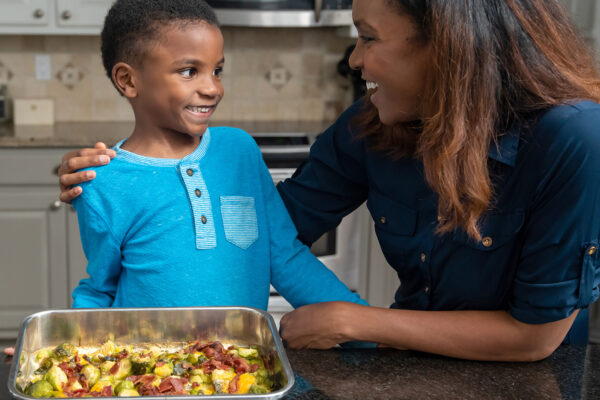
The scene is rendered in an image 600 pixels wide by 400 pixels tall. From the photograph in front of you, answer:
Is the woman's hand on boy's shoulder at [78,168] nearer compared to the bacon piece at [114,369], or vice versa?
the bacon piece at [114,369]

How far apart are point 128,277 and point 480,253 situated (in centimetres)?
61

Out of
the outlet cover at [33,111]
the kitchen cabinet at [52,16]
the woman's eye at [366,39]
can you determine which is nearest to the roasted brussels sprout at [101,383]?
the woman's eye at [366,39]

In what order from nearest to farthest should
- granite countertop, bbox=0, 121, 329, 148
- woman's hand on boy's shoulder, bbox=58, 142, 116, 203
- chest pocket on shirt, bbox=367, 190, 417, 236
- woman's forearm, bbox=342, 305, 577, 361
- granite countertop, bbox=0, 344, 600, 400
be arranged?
1. granite countertop, bbox=0, 344, 600, 400
2. woman's forearm, bbox=342, 305, 577, 361
3. woman's hand on boy's shoulder, bbox=58, 142, 116, 203
4. chest pocket on shirt, bbox=367, 190, 417, 236
5. granite countertop, bbox=0, 121, 329, 148

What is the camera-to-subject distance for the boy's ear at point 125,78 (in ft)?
4.01

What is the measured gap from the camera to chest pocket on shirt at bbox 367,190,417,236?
1297 mm

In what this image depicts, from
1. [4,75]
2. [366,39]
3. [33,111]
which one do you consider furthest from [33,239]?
[366,39]

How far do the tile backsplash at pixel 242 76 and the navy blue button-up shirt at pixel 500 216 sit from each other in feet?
7.03

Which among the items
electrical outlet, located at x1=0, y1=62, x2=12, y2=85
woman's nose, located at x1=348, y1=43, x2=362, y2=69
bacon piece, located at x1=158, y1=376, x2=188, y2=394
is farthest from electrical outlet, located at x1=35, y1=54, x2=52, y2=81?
bacon piece, located at x1=158, y1=376, x2=188, y2=394

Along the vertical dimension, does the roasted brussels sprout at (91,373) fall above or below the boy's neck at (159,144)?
below

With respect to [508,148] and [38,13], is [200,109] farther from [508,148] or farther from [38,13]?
[38,13]

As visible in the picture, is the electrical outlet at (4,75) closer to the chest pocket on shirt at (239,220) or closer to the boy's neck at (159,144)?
the boy's neck at (159,144)

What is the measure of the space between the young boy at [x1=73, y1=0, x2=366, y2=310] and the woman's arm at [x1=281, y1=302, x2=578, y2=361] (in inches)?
6.1

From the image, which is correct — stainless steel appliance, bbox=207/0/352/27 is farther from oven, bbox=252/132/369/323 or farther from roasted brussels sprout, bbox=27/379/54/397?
roasted brussels sprout, bbox=27/379/54/397

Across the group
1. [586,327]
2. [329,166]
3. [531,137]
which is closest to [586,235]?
[531,137]
